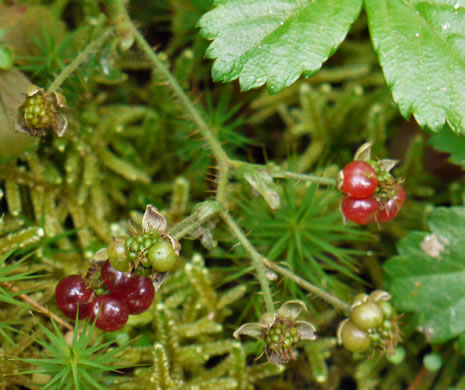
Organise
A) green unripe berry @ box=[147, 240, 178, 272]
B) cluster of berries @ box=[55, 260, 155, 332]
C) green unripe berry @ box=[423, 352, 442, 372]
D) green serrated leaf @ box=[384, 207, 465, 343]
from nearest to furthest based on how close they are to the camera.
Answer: green unripe berry @ box=[147, 240, 178, 272], cluster of berries @ box=[55, 260, 155, 332], green serrated leaf @ box=[384, 207, 465, 343], green unripe berry @ box=[423, 352, 442, 372]

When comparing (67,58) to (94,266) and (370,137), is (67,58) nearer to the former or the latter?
(94,266)

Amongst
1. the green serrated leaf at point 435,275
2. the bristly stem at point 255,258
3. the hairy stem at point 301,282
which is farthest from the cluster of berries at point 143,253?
the green serrated leaf at point 435,275

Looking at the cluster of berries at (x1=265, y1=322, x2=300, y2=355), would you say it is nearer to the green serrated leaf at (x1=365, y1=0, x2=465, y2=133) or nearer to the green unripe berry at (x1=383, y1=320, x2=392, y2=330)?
the green unripe berry at (x1=383, y1=320, x2=392, y2=330)

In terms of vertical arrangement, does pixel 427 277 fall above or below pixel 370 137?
below

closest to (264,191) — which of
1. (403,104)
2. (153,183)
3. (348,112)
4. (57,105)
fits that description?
(403,104)

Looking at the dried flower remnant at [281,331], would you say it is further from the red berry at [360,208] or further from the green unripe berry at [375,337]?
the red berry at [360,208]

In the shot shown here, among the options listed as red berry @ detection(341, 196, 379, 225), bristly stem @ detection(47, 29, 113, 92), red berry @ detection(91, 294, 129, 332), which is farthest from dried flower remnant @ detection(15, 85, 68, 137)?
red berry @ detection(341, 196, 379, 225)
